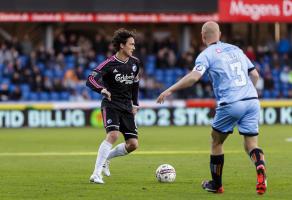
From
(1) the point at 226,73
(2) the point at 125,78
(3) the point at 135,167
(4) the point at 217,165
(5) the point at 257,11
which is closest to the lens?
(1) the point at 226,73

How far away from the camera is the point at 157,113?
30.6 metres

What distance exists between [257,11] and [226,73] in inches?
909

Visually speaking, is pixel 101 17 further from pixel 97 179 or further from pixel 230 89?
pixel 230 89

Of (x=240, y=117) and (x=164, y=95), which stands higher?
(x=164, y=95)

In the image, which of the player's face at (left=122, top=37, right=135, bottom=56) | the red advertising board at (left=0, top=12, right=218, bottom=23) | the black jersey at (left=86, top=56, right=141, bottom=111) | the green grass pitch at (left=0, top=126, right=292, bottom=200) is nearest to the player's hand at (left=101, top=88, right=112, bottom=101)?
the black jersey at (left=86, top=56, right=141, bottom=111)

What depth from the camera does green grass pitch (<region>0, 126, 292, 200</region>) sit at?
11.0m

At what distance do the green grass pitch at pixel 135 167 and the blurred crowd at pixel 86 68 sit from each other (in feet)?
19.1

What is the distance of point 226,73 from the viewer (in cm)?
1062

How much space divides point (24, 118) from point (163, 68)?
259 inches

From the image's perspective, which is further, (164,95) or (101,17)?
(101,17)

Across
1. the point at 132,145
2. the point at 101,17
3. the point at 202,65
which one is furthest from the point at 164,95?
the point at 101,17

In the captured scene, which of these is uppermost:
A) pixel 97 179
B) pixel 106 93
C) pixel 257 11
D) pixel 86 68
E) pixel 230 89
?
pixel 257 11

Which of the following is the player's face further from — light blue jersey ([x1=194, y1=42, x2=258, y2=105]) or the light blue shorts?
the light blue shorts

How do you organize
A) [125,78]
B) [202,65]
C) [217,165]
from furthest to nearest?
[125,78] < [217,165] < [202,65]
